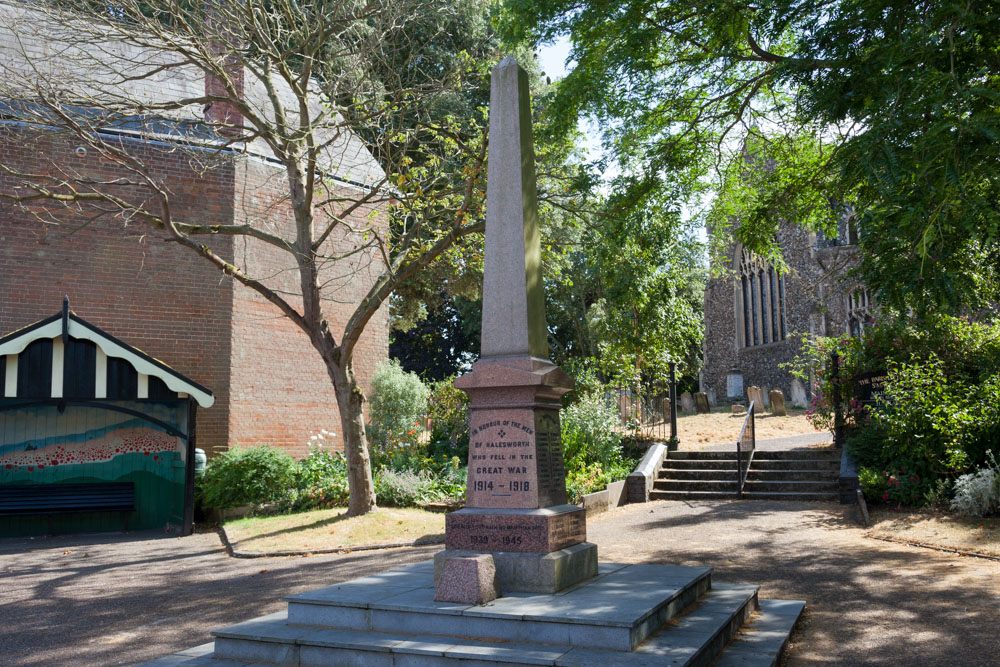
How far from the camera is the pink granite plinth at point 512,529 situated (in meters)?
5.99

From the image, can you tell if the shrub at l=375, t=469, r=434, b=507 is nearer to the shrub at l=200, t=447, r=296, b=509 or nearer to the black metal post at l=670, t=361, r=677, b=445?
the shrub at l=200, t=447, r=296, b=509

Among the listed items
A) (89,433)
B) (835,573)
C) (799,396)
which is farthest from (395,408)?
(799,396)

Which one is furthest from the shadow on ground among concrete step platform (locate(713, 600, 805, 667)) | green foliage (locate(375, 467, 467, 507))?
green foliage (locate(375, 467, 467, 507))

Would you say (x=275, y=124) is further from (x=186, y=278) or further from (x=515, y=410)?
(x=515, y=410)

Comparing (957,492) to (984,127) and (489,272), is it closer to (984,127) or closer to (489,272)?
(984,127)

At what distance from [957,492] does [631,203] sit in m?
6.25

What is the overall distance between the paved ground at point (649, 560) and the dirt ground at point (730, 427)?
19.6 ft

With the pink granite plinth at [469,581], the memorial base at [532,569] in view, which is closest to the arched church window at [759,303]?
the memorial base at [532,569]

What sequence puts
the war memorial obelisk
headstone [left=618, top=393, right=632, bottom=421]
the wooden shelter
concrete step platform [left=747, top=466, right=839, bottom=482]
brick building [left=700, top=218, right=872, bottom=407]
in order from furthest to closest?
1. brick building [left=700, top=218, right=872, bottom=407]
2. headstone [left=618, top=393, right=632, bottom=421]
3. concrete step platform [left=747, top=466, right=839, bottom=482]
4. the wooden shelter
5. the war memorial obelisk

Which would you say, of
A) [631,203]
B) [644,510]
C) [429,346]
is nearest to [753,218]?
[631,203]

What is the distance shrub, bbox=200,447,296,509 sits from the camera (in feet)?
45.2

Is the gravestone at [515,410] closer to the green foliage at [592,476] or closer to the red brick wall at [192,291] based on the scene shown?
the green foliage at [592,476]

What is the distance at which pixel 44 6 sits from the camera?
11203 millimetres

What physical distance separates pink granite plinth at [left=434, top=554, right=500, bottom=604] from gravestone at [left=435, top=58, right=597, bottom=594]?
33cm
